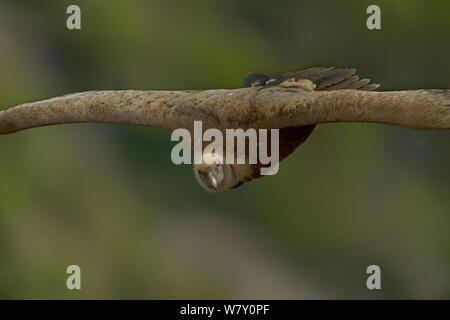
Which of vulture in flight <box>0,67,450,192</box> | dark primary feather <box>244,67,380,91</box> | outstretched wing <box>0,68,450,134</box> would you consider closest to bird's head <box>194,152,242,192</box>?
vulture in flight <box>0,67,450,192</box>

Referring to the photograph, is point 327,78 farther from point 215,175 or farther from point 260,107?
point 215,175

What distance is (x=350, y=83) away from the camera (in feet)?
17.7

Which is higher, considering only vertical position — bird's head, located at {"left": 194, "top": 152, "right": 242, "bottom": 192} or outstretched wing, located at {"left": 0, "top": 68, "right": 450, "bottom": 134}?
outstretched wing, located at {"left": 0, "top": 68, "right": 450, "bottom": 134}

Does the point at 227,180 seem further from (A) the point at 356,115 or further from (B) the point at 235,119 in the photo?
(A) the point at 356,115

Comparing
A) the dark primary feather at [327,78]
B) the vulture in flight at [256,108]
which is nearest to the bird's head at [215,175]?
the vulture in flight at [256,108]

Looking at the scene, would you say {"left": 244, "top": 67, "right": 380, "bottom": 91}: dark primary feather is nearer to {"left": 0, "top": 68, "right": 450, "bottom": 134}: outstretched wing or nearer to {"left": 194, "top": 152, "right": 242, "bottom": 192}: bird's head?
{"left": 0, "top": 68, "right": 450, "bottom": 134}: outstretched wing

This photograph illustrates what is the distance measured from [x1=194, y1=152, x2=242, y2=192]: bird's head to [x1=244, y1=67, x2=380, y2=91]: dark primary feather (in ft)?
2.63

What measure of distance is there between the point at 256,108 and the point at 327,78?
90cm

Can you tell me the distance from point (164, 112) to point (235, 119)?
498 mm

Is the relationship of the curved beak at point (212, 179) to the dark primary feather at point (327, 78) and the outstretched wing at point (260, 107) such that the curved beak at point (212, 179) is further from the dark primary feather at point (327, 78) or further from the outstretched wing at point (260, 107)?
the dark primary feather at point (327, 78)

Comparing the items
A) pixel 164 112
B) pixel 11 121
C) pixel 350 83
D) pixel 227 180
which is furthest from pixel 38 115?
pixel 350 83

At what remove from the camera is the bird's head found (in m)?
5.03

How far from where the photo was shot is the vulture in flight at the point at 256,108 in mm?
4270

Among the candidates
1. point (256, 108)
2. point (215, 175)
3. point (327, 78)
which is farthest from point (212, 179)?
point (327, 78)
